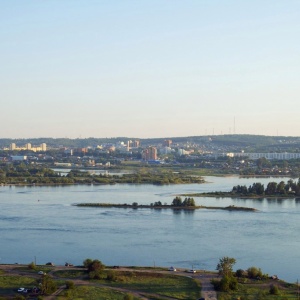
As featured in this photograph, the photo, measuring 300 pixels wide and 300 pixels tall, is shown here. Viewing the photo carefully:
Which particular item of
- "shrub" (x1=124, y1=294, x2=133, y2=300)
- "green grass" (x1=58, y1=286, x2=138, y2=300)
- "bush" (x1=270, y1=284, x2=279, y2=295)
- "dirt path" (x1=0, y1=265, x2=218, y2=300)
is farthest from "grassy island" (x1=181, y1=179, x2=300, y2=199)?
"shrub" (x1=124, y1=294, x2=133, y2=300)

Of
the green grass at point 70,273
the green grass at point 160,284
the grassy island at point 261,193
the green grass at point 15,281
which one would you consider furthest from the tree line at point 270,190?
the green grass at point 15,281

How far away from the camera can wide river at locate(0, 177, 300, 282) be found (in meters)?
8.65

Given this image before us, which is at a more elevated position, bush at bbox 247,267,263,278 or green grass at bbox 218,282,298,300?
bush at bbox 247,267,263,278

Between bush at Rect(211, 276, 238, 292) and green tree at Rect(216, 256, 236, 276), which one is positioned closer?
bush at Rect(211, 276, 238, 292)

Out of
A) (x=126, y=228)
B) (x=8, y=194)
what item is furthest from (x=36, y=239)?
(x=8, y=194)

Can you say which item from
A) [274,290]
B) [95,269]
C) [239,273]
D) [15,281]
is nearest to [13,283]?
[15,281]

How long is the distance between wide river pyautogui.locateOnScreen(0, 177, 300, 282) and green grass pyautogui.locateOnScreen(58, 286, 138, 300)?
57.7 inches

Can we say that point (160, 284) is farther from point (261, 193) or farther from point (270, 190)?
point (270, 190)

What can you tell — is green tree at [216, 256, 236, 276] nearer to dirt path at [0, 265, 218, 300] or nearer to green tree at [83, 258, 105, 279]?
dirt path at [0, 265, 218, 300]

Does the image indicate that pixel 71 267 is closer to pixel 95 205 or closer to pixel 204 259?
pixel 204 259

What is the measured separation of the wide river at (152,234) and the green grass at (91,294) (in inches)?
57.7

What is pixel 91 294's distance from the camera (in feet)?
22.1

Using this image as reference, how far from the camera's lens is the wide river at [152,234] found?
340 inches

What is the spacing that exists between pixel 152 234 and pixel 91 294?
375cm
